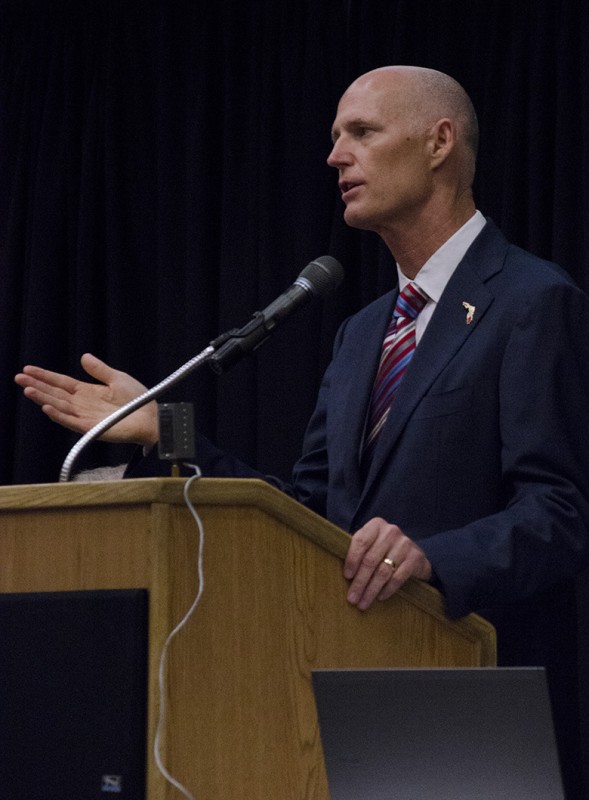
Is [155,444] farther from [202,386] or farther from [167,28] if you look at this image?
[167,28]

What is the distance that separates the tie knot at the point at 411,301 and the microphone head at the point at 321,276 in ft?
1.11

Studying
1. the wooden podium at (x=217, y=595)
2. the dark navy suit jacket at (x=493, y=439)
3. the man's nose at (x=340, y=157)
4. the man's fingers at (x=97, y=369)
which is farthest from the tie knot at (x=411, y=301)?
the wooden podium at (x=217, y=595)

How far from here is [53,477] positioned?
3.91 m

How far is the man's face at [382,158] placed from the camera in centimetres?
224

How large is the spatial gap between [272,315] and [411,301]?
557 millimetres

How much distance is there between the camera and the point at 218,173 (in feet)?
12.4

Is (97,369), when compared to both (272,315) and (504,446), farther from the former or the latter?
(504,446)

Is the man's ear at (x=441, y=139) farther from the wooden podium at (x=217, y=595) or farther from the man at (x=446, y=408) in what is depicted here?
the wooden podium at (x=217, y=595)

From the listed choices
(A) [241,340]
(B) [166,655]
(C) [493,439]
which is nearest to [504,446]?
(C) [493,439]

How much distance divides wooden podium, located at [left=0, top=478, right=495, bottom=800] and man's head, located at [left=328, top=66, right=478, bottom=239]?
91cm

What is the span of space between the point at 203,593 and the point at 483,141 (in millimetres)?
2129

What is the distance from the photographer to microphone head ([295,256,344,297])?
72.6 inches

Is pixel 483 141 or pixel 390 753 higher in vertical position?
pixel 483 141

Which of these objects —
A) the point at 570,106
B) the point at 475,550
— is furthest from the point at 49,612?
the point at 570,106
